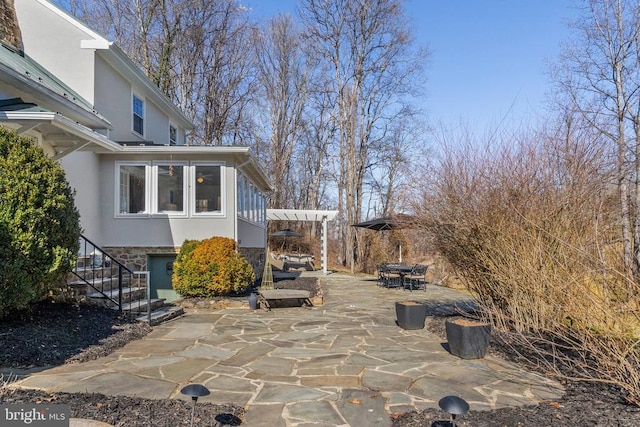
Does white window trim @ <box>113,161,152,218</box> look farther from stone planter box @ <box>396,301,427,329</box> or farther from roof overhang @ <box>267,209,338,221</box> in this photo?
roof overhang @ <box>267,209,338,221</box>

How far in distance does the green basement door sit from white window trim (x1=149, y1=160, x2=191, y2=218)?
109 cm

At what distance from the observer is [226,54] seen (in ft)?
78.7

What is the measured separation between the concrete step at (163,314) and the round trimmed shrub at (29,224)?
5.99ft

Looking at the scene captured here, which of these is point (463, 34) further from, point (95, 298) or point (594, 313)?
point (95, 298)

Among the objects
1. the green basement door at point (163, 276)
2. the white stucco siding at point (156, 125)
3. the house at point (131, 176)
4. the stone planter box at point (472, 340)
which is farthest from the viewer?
the white stucco siding at point (156, 125)

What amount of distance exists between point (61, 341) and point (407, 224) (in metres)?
5.51

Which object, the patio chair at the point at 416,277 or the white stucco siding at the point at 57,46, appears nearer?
the white stucco siding at the point at 57,46

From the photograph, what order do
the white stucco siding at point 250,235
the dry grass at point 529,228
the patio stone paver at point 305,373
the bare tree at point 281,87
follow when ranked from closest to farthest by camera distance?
the patio stone paver at point 305,373, the dry grass at point 529,228, the white stucco siding at point 250,235, the bare tree at point 281,87

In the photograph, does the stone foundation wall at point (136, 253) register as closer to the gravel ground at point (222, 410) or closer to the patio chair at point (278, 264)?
the gravel ground at point (222, 410)

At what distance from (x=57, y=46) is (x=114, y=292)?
6691 mm

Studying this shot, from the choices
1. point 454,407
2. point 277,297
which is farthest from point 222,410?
point 277,297

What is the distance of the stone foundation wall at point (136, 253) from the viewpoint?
10.2m

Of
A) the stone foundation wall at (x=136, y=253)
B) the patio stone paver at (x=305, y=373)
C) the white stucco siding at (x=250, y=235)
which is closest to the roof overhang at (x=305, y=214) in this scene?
the white stucco siding at (x=250, y=235)

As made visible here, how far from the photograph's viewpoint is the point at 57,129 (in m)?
7.43
